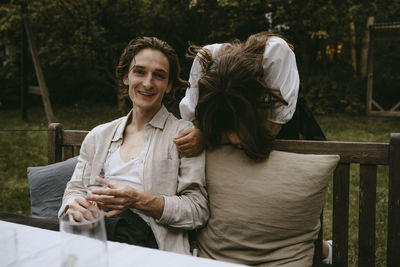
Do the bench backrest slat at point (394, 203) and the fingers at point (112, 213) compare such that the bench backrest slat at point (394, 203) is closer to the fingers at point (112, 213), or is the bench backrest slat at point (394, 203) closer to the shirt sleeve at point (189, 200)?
the shirt sleeve at point (189, 200)

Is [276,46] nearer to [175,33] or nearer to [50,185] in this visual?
[50,185]

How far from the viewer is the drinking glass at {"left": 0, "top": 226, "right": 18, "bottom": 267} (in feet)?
3.63

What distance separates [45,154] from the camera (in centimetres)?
603

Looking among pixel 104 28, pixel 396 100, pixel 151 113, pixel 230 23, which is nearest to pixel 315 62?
pixel 396 100

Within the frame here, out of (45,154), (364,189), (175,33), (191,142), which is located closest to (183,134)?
(191,142)

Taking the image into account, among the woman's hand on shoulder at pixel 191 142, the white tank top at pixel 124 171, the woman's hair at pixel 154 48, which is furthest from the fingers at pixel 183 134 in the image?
the woman's hair at pixel 154 48

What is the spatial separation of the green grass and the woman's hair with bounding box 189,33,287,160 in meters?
1.81

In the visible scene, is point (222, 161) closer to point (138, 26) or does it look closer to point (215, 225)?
point (215, 225)

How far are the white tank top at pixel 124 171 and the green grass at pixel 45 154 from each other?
1301 mm

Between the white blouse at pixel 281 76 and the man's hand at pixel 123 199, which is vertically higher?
the white blouse at pixel 281 76

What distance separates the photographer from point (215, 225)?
6.06 ft

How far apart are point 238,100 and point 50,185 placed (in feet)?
5.20

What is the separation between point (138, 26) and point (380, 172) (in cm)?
801

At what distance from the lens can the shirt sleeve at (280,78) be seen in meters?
1.89
